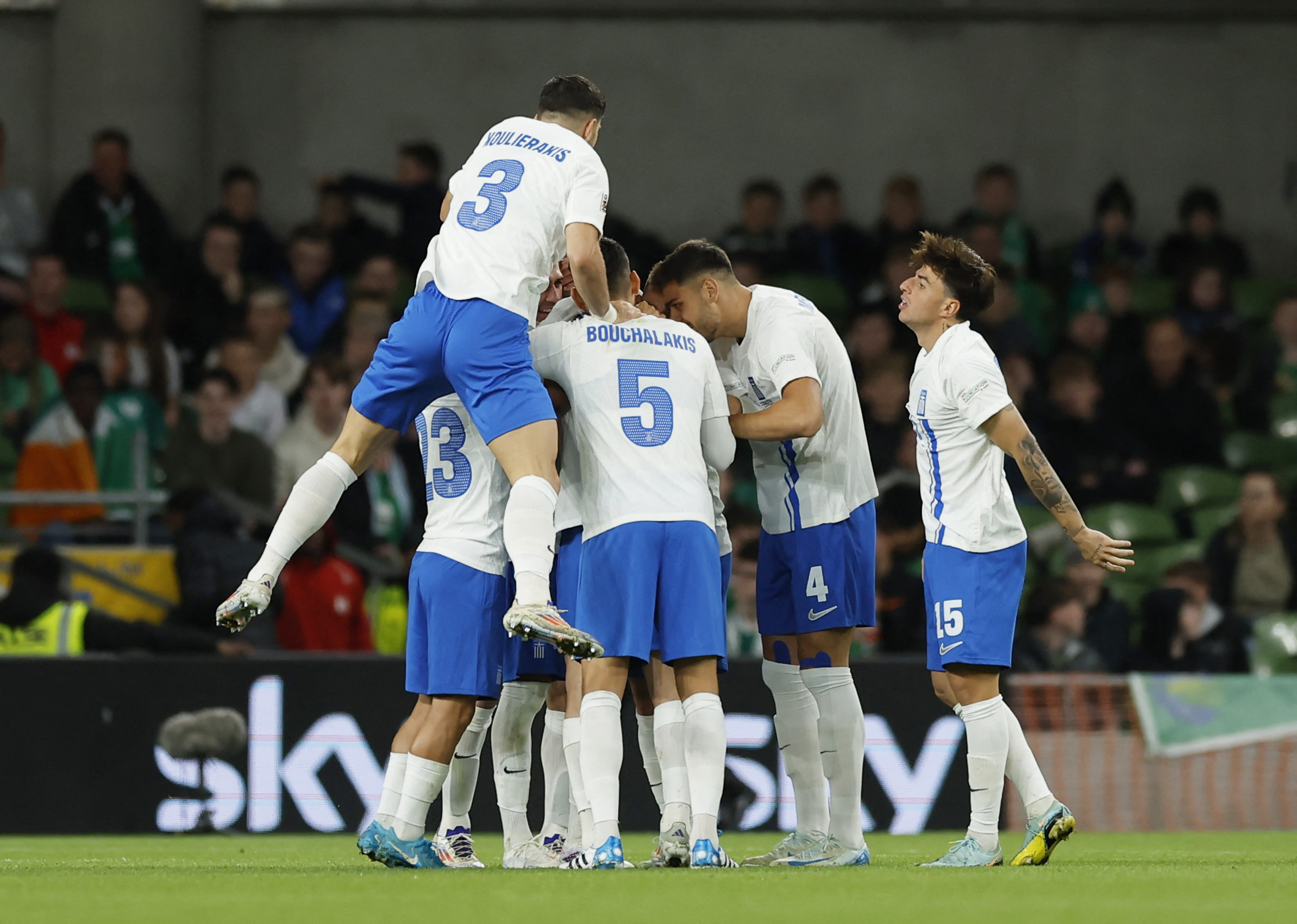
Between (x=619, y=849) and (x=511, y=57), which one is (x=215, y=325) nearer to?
(x=511, y=57)

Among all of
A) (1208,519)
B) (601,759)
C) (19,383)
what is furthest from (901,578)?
(19,383)

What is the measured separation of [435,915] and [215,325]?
10.1 m

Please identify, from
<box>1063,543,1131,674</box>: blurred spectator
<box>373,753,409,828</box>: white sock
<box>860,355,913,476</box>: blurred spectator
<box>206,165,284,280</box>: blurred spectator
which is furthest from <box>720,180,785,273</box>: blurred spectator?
<box>373,753,409,828</box>: white sock

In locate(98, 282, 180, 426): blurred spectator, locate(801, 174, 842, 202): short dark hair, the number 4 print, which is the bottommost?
the number 4 print

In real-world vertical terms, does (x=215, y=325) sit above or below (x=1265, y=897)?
above

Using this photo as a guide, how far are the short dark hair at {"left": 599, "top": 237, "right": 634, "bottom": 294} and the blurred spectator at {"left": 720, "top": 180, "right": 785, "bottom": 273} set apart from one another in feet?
27.2

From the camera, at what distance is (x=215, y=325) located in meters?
14.1

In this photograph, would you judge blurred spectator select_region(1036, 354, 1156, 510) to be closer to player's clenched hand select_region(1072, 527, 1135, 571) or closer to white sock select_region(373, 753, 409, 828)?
player's clenched hand select_region(1072, 527, 1135, 571)

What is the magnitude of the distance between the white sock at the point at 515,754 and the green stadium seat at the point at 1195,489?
26.2 feet

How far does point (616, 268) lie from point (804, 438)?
0.94 meters

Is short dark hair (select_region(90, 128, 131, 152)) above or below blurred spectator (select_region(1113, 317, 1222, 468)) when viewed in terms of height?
above

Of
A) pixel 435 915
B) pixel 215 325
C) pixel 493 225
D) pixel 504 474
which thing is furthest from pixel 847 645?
pixel 215 325

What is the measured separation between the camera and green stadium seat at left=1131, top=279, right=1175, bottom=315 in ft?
51.3

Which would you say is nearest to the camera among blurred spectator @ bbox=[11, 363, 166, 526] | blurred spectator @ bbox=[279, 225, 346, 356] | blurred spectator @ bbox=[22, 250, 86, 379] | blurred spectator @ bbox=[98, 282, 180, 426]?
blurred spectator @ bbox=[11, 363, 166, 526]
